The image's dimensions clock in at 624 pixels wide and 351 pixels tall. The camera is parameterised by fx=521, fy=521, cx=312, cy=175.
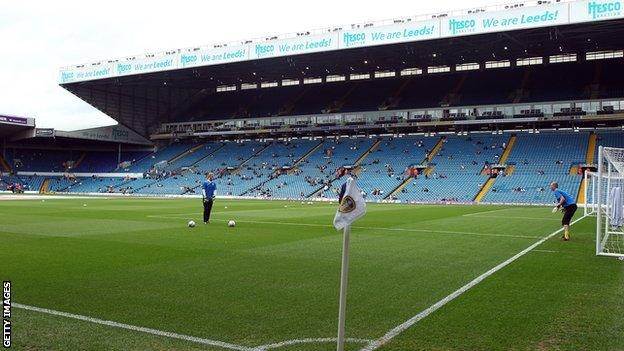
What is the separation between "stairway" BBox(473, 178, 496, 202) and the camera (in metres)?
49.3

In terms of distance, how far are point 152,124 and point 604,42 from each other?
62414mm

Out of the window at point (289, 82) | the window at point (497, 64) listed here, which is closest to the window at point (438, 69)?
the window at point (497, 64)

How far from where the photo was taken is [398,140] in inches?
2613

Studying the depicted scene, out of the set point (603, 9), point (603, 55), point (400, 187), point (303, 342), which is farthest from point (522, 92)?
point (303, 342)

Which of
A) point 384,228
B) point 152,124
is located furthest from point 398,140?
point 384,228

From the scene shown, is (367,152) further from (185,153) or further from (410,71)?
(185,153)

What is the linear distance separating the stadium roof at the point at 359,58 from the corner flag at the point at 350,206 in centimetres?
4407

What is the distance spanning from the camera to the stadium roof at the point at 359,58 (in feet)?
147

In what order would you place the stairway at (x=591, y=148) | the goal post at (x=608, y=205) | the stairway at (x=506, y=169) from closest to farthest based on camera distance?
the goal post at (x=608, y=205) → the stairway at (x=506, y=169) → the stairway at (x=591, y=148)

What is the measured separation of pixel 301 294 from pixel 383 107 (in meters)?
60.7

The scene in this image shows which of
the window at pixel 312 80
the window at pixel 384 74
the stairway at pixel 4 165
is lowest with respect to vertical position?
the stairway at pixel 4 165

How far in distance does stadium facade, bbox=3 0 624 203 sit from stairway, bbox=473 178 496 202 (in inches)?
7.2

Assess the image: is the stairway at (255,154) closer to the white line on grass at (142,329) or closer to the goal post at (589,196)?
the goal post at (589,196)

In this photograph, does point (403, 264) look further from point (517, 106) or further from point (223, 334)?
point (517, 106)
